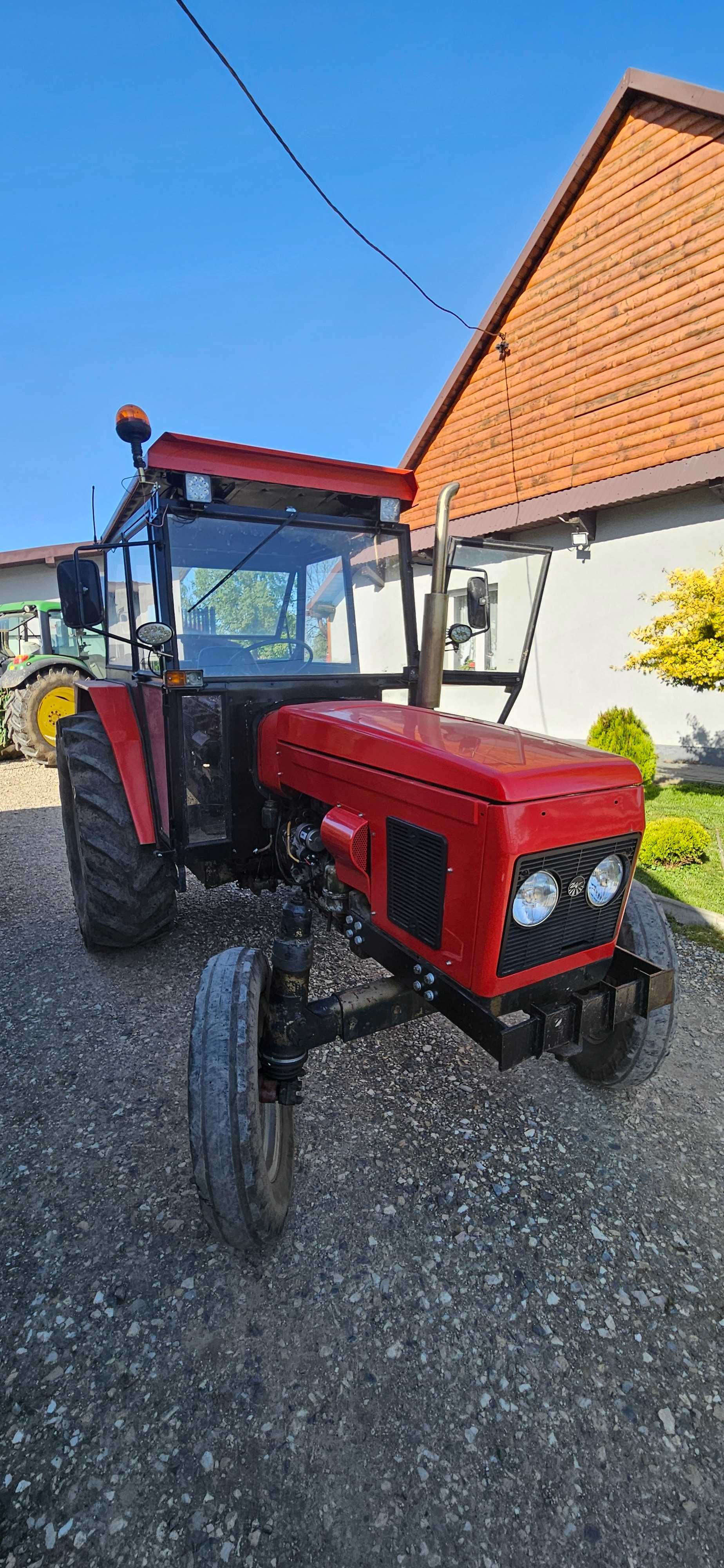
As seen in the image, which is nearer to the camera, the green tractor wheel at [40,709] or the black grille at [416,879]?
the black grille at [416,879]

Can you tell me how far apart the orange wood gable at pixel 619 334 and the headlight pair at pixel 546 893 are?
709 cm

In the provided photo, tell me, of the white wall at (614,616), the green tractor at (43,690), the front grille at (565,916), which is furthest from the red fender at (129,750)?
the white wall at (614,616)

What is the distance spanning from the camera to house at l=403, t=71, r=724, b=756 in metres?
7.44

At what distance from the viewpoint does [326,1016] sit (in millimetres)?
1979

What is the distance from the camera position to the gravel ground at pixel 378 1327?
4.46ft

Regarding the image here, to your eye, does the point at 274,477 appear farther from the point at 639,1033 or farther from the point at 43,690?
the point at 43,690

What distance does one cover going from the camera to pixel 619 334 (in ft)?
27.0

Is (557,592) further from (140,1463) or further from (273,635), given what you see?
(140,1463)

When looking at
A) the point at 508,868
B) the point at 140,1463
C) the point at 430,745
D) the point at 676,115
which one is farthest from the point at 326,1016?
the point at 676,115

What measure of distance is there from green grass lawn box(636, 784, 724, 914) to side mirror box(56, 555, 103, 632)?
3.57 meters

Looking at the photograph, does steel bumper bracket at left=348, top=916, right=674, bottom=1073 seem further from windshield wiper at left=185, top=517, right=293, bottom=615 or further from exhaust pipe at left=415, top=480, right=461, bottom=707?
windshield wiper at left=185, top=517, right=293, bottom=615

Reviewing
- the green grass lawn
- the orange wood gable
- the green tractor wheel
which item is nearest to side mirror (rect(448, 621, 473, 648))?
the green grass lawn

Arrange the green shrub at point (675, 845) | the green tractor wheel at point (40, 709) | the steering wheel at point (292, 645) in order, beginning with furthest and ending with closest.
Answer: the green tractor wheel at point (40, 709) < the green shrub at point (675, 845) < the steering wheel at point (292, 645)

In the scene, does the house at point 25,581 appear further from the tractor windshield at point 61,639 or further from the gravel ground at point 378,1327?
the gravel ground at point 378,1327
